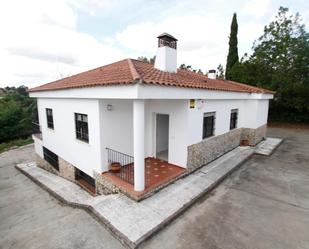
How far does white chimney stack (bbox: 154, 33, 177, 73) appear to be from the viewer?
26.7ft

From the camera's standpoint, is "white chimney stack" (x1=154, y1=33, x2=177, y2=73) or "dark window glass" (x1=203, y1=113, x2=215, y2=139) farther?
"dark window glass" (x1=203, y1=113, x2=215, y2=139)

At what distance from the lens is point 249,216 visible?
518cm

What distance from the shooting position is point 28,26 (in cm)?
1190

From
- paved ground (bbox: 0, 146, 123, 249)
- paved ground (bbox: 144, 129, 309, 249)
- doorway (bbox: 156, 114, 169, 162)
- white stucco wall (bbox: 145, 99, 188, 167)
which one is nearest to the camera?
paved ground (bbox: 144, 129, 309, 249)

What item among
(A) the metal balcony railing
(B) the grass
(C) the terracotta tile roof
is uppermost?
(C) the terracotta tile roof

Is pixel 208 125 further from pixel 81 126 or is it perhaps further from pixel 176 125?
pixel 81 126

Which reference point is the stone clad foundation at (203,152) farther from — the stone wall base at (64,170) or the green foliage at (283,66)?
the green foliage at (283,66)

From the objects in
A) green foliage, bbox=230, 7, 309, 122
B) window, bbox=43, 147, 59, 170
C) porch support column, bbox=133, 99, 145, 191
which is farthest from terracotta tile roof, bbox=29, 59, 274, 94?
green foliage, bbox=230, 7, 309, 122

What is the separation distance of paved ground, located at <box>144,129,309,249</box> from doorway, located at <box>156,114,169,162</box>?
3.45m

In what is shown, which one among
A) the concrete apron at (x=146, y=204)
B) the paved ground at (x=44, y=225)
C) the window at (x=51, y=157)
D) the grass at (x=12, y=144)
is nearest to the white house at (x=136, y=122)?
the window at (x=51, y=157)

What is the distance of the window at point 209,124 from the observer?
862 centimetres

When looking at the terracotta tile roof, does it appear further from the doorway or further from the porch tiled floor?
the porch tiled floor

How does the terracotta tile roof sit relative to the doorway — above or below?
above

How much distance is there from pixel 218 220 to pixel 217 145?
5173mm
